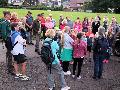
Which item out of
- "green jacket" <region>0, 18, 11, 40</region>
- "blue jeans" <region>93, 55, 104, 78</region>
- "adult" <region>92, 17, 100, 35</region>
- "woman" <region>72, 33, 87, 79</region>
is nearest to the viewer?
"woman" <region>72, 33, 87, 79</region>

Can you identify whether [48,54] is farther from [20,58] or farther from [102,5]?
[102,5]

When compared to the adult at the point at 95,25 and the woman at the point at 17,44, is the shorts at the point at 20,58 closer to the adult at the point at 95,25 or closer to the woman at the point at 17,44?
the woman at the point at 17,44

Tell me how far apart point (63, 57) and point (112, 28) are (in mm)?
6085

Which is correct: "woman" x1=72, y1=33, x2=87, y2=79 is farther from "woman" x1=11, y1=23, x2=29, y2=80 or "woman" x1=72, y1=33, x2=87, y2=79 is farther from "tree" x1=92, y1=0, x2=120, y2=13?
"tree" x1=92, y1=0, x2=120, y2=13

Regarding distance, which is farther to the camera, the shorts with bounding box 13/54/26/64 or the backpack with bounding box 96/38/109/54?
the backpack with bounding box 96/38/109/54

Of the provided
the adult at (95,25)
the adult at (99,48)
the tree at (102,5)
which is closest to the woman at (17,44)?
the adult at (99,48)

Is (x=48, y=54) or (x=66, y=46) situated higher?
(x=48, y=54)

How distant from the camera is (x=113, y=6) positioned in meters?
85.4

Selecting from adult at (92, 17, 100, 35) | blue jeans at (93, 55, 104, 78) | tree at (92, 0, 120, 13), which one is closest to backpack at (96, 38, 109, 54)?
blue jeans at (93, 55, 104, 78)

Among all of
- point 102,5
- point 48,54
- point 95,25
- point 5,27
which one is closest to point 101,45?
point 48,54

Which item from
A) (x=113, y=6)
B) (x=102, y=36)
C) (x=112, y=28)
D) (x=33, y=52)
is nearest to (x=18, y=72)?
(x=102, y=36)

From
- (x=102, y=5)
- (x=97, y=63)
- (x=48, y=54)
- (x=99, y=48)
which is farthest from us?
(x=102, y=5)

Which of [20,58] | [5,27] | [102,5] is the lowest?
[102,5]

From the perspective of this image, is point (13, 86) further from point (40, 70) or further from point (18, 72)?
point (40, 70)
